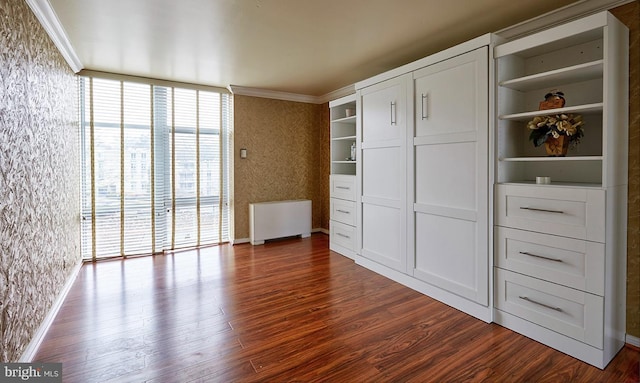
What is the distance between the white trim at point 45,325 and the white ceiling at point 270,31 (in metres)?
2.40

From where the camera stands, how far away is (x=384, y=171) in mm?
3555

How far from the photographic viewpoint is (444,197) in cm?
289

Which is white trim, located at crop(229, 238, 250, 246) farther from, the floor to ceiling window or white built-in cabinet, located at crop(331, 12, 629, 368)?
white built-in cabinet, located at crop(331, 12, 629, 368)

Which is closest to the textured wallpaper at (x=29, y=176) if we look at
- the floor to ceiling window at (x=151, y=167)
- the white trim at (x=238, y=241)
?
the floor to ceiling window at (x=151, y=167)

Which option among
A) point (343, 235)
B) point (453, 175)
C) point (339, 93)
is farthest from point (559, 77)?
point (339, 93)

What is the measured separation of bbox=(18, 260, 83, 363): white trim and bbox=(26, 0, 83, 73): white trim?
7.50 feet

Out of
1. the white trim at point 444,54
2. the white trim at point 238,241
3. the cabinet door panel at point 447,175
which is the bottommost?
the white trim at point 238,241

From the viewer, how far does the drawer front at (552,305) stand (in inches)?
78.4

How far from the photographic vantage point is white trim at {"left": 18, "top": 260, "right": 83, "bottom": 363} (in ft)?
6.70

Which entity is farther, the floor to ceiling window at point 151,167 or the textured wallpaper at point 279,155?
the textured wallpaper at point 279,155

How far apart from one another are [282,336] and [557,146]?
7.97 feet

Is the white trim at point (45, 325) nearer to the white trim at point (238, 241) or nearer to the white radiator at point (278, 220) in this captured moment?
the white trim at point (238, 241)

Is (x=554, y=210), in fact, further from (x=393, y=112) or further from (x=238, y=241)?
(x=238, y=241)

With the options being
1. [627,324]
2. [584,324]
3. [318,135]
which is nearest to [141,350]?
[584,324]
